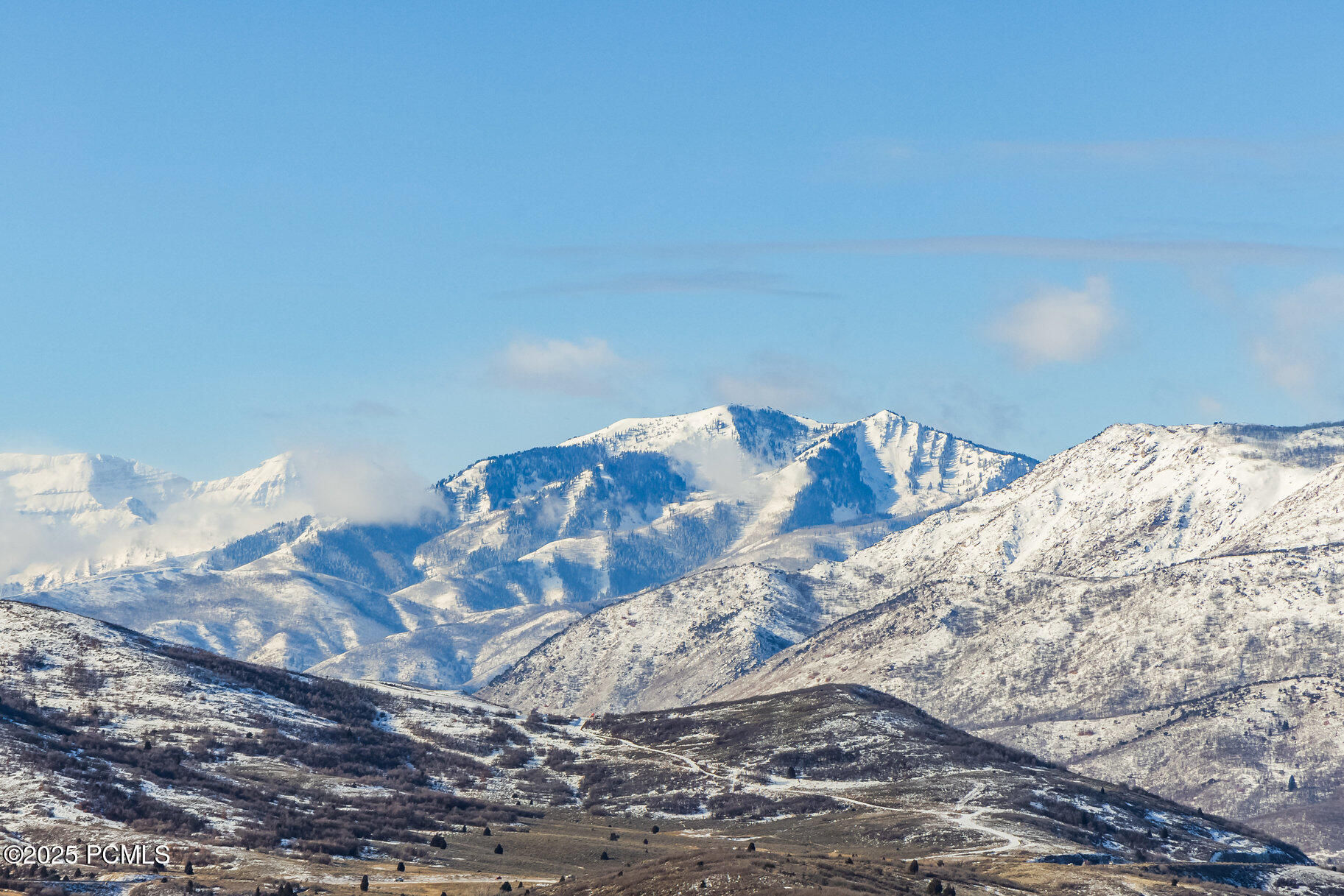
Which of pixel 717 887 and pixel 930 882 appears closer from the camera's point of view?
pixel 717 887

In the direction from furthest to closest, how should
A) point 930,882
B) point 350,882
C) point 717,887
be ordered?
1. point 350,882
2. point 930,882
3. point 717,887

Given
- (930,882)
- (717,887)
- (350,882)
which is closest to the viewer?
(717,887)

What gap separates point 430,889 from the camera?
598ft

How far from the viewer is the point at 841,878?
16512 cm

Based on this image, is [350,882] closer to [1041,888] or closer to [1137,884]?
[1041,888]

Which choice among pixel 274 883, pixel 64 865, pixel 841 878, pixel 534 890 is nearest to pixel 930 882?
pixel 841 878

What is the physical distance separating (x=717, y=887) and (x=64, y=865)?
75.5 meters

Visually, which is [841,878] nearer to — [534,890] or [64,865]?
[534,890]

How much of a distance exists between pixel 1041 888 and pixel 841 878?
37.6m

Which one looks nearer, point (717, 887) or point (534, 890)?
point (717, 887)

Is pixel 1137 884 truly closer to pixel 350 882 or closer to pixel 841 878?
pixel 841 878

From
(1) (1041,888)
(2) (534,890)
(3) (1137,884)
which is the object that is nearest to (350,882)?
(2) (534,890)

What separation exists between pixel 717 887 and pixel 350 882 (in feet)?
167

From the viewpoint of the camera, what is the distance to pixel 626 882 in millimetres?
165875
